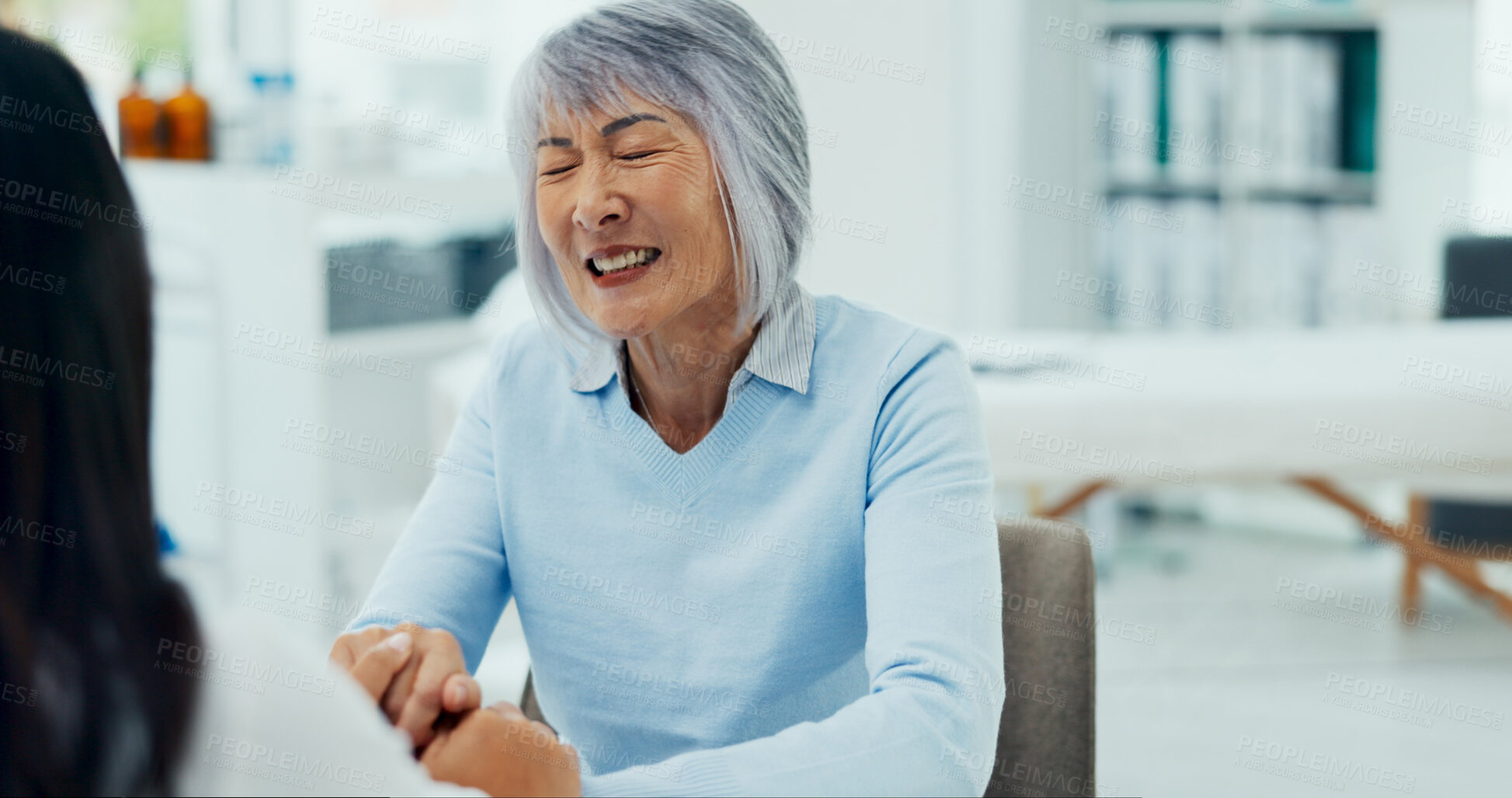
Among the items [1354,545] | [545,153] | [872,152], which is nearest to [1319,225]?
[1354,545]

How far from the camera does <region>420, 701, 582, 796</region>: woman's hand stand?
0.85m

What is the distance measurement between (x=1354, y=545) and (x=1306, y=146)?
1.18 meters

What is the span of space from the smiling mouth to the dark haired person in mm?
568

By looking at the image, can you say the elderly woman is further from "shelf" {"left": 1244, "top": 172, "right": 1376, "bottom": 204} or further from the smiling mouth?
"shelf" {"left": 1244, "top": 172, "right": 1376, "bottom": 204}

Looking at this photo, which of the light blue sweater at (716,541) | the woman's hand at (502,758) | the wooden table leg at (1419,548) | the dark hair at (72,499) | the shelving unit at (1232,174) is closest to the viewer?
the dark hair at (72,499)

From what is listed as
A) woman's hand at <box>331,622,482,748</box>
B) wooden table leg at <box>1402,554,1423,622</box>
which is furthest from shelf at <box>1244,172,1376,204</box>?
woman's hand at <box>331,622,482,748</box>

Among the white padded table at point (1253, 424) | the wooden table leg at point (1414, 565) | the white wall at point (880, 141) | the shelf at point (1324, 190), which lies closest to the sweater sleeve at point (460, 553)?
the white padded table at point (1253, 424)

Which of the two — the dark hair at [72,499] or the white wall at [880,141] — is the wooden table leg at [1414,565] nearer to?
the white wall at [880,141]

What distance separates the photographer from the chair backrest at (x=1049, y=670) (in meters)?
1.17

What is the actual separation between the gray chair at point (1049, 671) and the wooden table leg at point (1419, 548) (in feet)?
6.39

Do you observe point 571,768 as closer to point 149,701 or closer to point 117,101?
point 149,701

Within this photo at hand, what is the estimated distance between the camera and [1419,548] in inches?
123

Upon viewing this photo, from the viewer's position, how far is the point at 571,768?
2.83ft

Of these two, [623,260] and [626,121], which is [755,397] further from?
[626,121]
